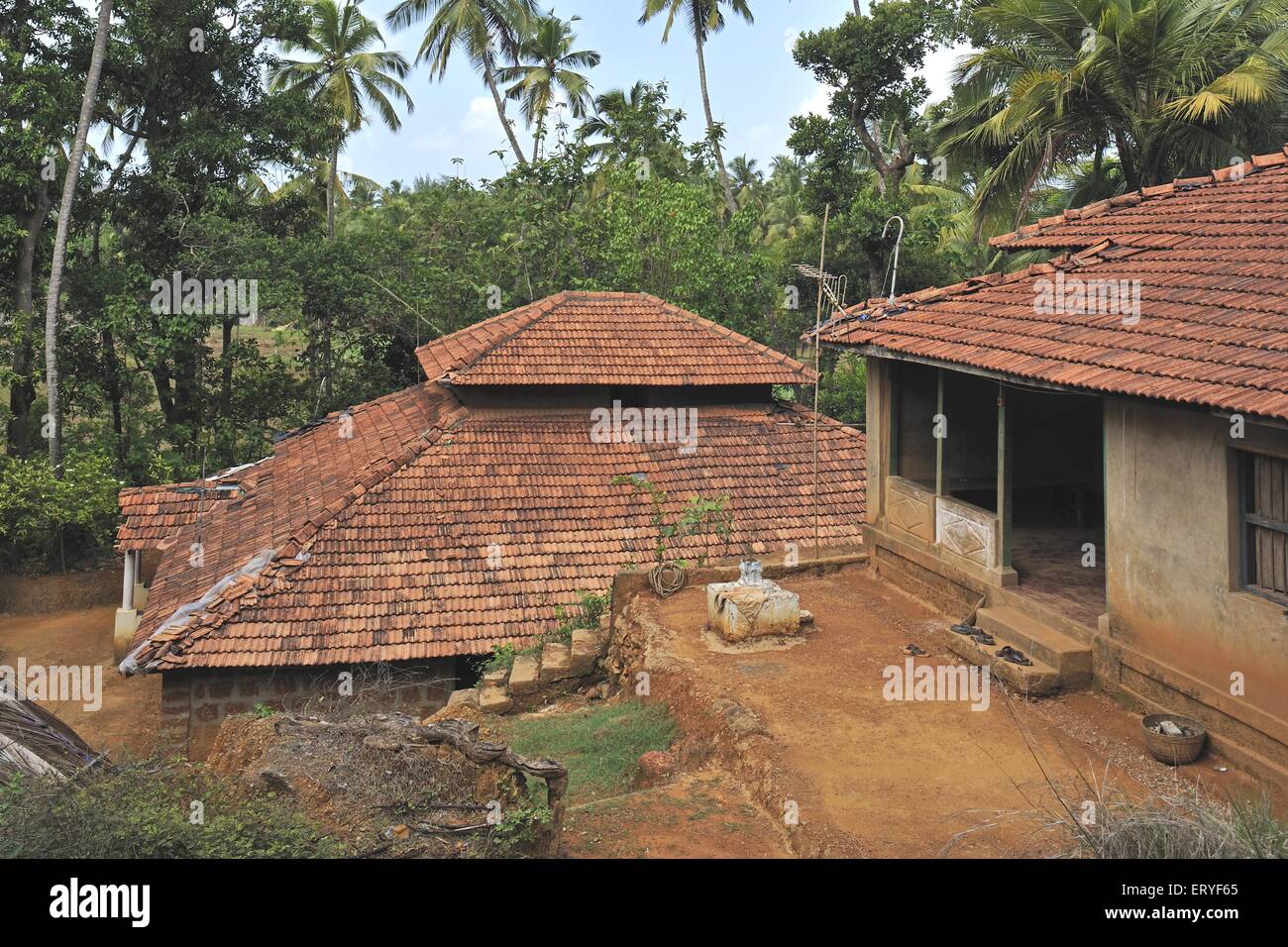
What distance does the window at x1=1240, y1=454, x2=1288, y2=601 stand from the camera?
770 centimetres

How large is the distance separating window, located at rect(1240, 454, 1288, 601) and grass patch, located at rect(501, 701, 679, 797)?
4.71m

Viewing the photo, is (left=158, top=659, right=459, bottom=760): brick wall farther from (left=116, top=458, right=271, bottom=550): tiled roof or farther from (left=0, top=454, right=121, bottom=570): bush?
(left=0, top=454, right=121, bottom=570): bush

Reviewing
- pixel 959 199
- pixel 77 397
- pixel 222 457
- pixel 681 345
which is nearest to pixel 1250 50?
pixel 681 345

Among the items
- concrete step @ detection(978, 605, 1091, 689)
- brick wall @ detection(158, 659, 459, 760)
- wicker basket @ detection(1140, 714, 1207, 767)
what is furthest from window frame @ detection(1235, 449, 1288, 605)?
brick wall @ detection(158, 659, 459, 760)

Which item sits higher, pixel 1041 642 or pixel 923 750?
pixel 1041 642

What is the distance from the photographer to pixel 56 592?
75.4ft

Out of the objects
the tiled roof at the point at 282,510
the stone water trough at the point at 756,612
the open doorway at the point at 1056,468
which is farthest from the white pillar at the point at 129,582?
the open doorway at the point at 1056,468

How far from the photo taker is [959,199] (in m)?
30.6

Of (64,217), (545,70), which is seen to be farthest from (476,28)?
(64,217)

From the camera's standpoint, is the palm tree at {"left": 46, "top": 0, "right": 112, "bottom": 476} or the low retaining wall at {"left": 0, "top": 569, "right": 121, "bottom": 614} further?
the low retaining wall at {"left": 0, "top": 569, "right": 121, "bottom": 614}

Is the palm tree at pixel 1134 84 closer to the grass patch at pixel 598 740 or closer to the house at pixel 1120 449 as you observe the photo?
the house at pixel 1120 449

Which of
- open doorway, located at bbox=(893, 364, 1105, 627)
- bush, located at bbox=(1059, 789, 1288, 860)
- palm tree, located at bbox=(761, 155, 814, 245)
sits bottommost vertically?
bush, located at bbox=(1059, 789, 1288, 860)

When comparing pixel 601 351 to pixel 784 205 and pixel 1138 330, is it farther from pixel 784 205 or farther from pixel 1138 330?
pixel 784 205

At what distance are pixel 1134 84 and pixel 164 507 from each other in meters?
17.9
